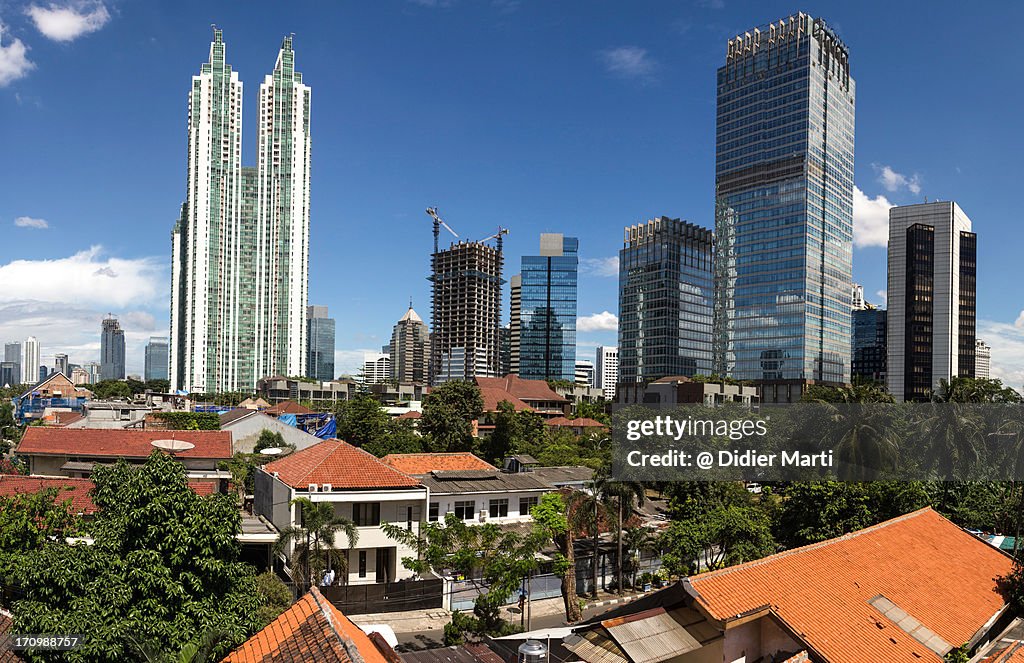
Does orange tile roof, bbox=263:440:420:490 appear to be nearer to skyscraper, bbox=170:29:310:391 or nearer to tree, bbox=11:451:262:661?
tree, bbox=11:451:262:661

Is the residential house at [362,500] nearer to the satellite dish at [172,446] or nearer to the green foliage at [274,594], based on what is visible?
the green foliage at [274,594]

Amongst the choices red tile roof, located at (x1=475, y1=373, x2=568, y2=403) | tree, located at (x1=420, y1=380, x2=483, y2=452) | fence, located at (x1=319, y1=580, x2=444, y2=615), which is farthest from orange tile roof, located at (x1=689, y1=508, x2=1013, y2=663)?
red tile roof, located at (x1=475, y1=373, x2=568, y2=403)

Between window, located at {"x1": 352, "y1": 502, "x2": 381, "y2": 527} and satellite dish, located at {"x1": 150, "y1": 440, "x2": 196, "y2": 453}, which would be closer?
window, located at {"x1": 352, "y1": 502, "x2": 381, "y2": 527}

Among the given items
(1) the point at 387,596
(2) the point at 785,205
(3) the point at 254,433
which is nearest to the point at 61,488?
(1) the point at 387,596

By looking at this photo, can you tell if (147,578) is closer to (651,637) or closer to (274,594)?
(651,637)

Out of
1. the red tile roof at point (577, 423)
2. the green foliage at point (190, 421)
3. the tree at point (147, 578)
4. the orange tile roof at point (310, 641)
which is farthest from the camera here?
the red tile roof at point (577, 423)

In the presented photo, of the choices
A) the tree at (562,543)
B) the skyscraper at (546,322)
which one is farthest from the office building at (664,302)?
the tree at (562,543)

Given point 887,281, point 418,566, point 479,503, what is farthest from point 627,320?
point 418,566
